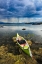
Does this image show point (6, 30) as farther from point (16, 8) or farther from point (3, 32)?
point (16, 8)

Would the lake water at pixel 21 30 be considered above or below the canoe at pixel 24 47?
above

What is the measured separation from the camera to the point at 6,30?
1777 mm

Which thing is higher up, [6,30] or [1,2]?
[1,2]

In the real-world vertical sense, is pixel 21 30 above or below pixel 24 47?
above

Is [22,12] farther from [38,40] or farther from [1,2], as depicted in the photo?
[38,40]

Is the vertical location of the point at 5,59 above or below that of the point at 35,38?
below

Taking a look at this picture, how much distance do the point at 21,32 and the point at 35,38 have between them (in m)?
0.20

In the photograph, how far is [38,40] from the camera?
1777 millimetres

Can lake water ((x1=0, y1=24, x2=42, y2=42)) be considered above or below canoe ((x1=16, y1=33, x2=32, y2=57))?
above

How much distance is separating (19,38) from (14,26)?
174 millimetres

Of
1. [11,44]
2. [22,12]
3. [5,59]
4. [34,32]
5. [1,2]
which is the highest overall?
[1,2]

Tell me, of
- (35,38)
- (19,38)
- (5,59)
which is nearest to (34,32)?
(35,38)

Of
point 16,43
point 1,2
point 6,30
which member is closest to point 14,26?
point 6,30

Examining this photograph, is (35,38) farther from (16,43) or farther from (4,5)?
(4,5)
